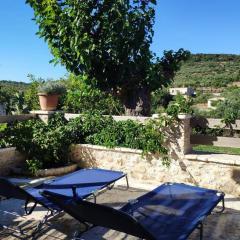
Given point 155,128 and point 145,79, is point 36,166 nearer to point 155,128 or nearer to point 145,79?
point 155,128

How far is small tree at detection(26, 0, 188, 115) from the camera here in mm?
8992

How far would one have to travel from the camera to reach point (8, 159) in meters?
7.99

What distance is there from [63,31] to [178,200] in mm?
5613

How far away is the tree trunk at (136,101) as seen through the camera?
10047mm

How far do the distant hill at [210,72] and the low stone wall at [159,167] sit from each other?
37.5m

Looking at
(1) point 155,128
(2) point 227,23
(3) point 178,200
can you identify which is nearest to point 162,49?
(1) point 155,128

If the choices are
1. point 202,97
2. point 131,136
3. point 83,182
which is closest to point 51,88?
point 131,136

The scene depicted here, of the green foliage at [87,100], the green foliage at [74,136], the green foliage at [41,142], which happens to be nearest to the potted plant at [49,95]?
the green foliage at [74,136]

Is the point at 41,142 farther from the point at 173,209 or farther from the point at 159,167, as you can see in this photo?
the point at 173,209

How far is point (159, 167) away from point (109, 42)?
3.44 m

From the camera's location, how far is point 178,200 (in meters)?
4.88

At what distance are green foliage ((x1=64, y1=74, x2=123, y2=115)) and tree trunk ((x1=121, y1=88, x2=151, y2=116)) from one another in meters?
0.63

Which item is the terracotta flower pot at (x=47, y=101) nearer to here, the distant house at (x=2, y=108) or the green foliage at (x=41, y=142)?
the green foliage at (x=41, y=142)

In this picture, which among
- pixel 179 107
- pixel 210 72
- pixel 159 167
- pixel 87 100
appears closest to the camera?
Answer: pixel 179 107
